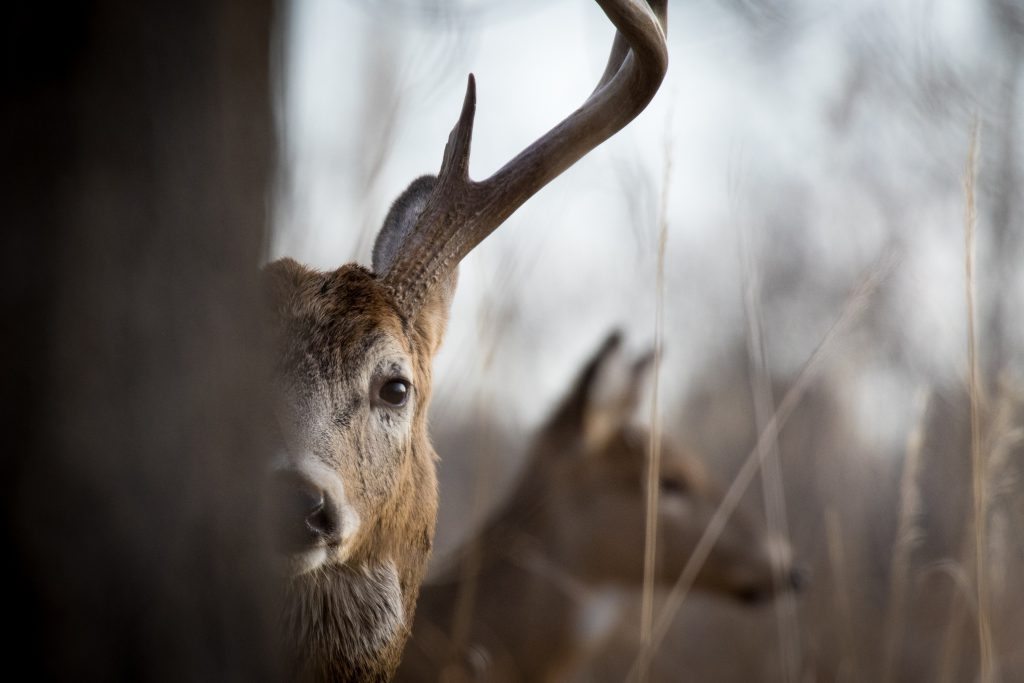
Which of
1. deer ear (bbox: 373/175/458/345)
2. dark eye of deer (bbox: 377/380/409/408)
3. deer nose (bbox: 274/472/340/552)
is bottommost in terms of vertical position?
deer nose (bbox: 274/472/340/552)

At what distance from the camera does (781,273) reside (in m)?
9.21

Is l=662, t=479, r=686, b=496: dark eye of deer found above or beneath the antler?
beneath

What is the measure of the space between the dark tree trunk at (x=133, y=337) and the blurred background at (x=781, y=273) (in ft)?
0.67

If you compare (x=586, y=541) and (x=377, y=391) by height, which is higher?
(x=377, y=391)

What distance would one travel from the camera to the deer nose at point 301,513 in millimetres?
1596

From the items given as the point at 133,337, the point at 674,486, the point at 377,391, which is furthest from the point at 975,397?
the point at 674,486

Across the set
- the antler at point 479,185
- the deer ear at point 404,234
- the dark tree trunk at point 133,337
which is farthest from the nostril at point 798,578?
the dark tree trunk at point 133,337

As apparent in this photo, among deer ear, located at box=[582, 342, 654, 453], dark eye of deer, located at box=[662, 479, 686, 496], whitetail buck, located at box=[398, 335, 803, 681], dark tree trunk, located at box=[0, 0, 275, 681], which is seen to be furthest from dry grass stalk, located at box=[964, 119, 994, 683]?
dark eye of deer, located at box=[662, 479, 686, 496]

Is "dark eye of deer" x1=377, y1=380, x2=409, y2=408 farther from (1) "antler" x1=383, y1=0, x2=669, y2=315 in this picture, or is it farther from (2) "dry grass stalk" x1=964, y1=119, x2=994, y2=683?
(2) "dry grass stalk" x1=964, y1=119, x2=994, y2=683

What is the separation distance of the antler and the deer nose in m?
0.64

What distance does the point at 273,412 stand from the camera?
164 cm

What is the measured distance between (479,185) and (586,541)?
10.2 ft

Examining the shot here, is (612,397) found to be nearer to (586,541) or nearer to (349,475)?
(586,541)

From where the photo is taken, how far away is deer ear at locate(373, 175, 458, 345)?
2418mm
